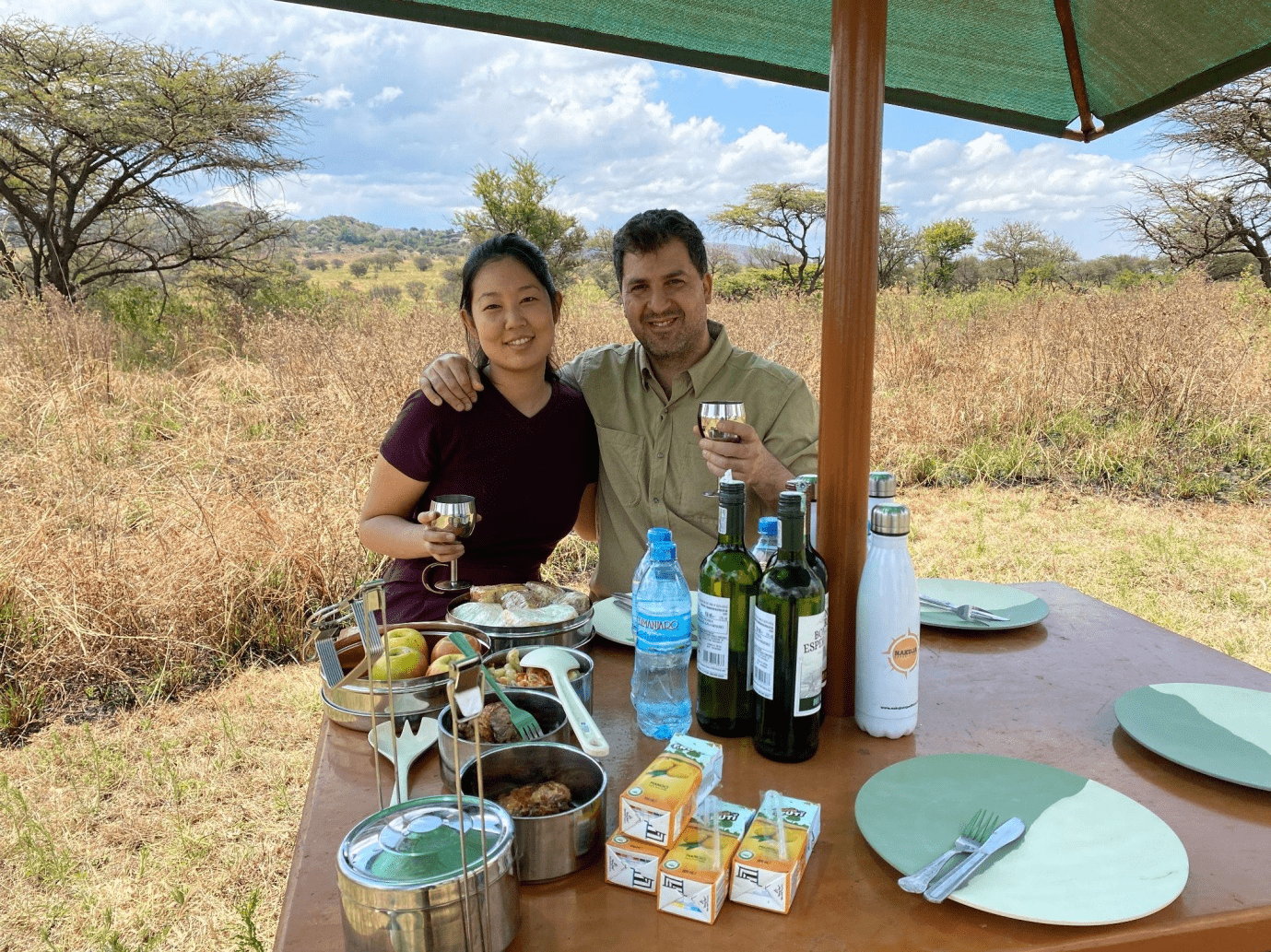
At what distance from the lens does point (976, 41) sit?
6.81ft

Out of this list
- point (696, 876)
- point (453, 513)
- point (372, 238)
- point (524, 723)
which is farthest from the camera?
point (372, 238)

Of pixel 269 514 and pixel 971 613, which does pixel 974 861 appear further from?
pixel 269 514

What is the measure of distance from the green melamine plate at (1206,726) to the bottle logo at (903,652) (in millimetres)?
363

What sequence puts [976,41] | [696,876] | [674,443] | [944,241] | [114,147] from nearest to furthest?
1. [696,876]
2. [976,41]
3. [674,443]
4. [114,147]
5. [944,241]

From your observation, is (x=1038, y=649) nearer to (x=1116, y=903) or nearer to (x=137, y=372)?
(x=1116, y=903)

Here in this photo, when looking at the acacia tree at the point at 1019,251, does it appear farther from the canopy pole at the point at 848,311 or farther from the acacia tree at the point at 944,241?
the canopy pole at the point at 848,311

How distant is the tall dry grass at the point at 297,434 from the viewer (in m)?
3.76

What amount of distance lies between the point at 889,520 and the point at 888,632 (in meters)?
0.17

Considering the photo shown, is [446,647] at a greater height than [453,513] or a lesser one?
lesser

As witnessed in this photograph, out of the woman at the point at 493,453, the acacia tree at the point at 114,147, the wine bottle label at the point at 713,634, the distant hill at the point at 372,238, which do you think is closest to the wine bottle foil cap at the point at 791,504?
the wine bottle label at the point at 713,634

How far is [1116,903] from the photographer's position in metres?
0.91

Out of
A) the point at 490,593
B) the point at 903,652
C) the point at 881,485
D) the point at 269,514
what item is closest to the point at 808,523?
the point at 881,485

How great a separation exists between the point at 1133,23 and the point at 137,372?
7.41 meters

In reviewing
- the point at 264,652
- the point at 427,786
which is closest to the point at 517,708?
Answer: the point at 427,786
